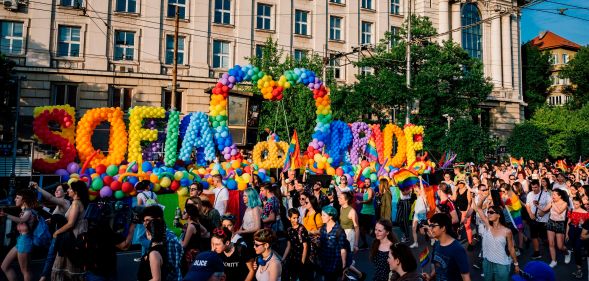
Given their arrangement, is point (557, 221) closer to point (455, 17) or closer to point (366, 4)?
point (366, 4)

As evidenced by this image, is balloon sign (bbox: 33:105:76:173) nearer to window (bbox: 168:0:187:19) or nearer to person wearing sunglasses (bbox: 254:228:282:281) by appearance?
person wearing sunglasses (bbox: 254:228:282:281)

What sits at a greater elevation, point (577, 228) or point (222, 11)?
point (222, 11)

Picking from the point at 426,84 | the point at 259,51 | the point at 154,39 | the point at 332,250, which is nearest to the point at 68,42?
the point at 154,39

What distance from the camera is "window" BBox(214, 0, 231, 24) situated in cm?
3120

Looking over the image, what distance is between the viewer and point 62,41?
88.7 feet

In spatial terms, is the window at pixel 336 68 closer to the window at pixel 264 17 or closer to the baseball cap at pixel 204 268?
the window at pixel 264 17

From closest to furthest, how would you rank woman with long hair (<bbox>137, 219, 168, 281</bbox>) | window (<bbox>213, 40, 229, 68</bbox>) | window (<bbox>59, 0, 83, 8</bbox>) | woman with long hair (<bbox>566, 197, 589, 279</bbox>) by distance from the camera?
woman with long hair (<bbox>137, 219, 168, 281</bbox>)
woman with long hair (<bbox>566, 197, 589, 279</bbox>)
window (<bbox>59, 0, 83, 8</bbox>)
window (<bbox>213, 40, 229, 68</bbox>)

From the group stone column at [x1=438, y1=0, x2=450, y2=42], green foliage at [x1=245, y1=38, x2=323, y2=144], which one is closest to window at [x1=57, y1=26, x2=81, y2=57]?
green foliage at [x1=245, y1=38, x2=323, y2=144]

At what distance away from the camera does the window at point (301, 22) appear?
3369 centimetres

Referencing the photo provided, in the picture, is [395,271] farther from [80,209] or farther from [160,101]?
[160,101]

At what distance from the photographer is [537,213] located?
10734 mm

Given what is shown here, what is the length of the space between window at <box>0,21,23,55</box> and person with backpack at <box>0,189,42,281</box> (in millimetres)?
22840

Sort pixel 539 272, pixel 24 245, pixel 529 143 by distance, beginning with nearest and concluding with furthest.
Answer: pixel 539 272
pixel 24 245
pixel 529 143

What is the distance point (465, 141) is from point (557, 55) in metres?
41.9
